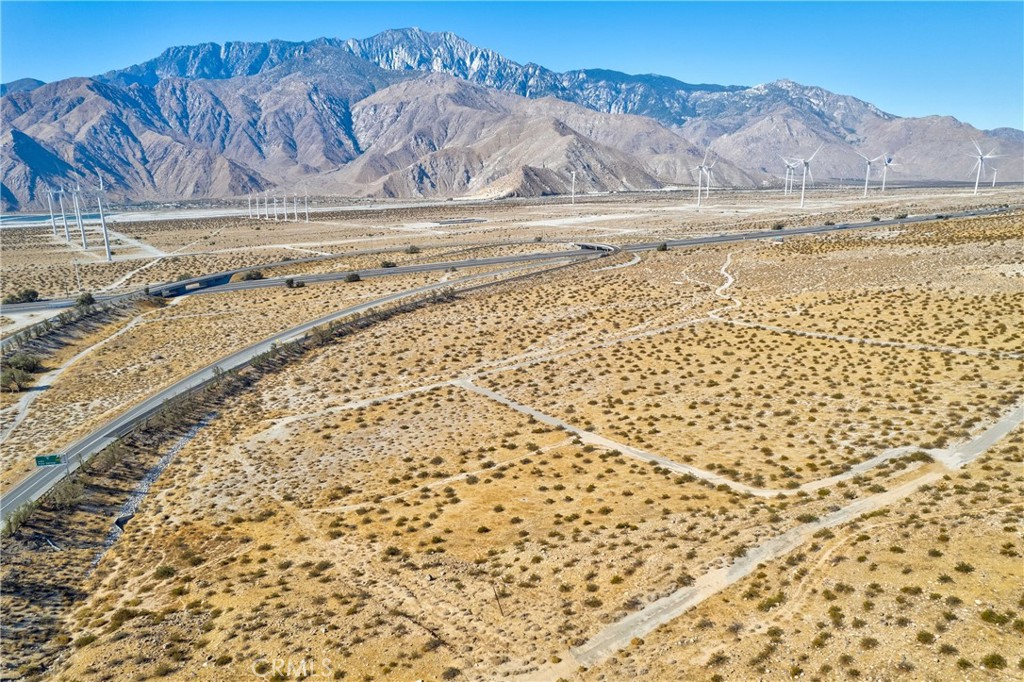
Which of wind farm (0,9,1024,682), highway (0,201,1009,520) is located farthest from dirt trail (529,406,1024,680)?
highway (0,201,1009,520)

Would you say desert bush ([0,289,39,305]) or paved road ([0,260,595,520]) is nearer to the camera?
paved road ([0,260,595,520])

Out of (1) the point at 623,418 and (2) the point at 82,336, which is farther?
(2) the point at 82,336

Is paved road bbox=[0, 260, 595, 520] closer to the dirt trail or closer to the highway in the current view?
the highway

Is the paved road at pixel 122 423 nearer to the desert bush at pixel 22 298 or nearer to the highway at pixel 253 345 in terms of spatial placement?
the highway at pixel 253 345

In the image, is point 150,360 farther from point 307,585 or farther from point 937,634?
point 937,634

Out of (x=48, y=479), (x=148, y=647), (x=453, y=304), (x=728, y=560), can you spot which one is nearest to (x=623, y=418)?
(x=728, y=560)

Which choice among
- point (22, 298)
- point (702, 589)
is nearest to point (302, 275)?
point (22, 298)
